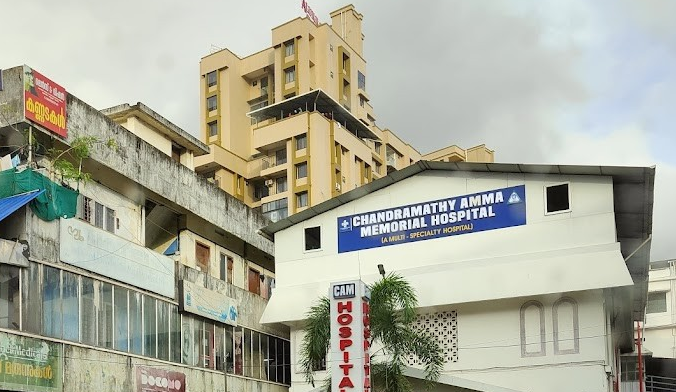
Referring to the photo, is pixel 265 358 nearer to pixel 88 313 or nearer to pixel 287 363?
pixel 287 363

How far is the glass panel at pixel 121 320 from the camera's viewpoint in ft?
82.6

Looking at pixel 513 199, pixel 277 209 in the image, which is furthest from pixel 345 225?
pixel 277 209

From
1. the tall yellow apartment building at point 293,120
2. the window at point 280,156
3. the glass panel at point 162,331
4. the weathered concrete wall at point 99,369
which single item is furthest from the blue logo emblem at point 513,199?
the window at point 280,156

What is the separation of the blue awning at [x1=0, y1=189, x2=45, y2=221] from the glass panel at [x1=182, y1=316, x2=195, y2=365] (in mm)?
8292

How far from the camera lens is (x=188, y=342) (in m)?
28.9

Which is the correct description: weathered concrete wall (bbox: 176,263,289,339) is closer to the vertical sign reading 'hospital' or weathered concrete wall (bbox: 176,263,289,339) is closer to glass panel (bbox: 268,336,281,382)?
glass panel (bbox: 268,336,281,382)

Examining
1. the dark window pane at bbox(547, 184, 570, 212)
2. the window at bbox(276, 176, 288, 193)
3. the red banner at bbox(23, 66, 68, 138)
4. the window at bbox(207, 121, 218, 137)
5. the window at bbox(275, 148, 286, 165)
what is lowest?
the dark window pane at bbox(547, 184, 570, 212)

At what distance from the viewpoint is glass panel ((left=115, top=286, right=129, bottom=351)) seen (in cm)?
2517

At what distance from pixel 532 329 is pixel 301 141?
34.3 m

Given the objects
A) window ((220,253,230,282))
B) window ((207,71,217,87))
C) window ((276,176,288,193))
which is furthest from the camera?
window ((207,71,217,87))

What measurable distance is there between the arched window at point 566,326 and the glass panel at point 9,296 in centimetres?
1589

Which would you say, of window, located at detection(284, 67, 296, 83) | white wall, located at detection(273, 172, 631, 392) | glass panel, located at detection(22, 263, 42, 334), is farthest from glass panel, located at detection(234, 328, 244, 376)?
window, located at detection(284, 67, 296, 83)

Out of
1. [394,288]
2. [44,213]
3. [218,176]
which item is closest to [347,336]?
[394,288]

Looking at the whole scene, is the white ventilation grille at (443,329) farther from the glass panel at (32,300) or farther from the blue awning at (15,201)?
the blue awning at (15,201)
